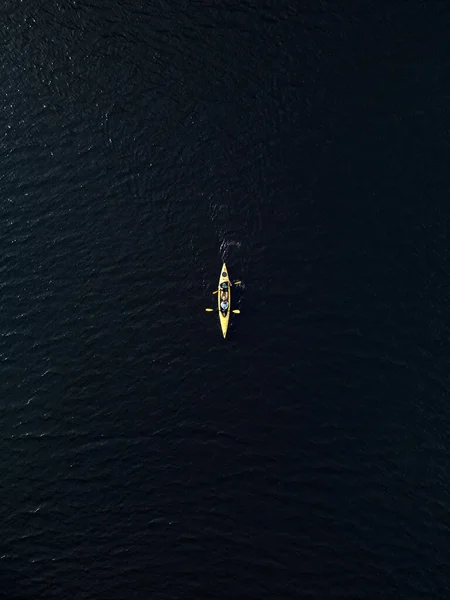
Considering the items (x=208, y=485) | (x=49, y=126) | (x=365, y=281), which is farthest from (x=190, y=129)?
(x=208, y=485)

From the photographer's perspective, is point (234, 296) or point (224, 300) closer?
point (224, 300)

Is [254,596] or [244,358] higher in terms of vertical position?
[244,358]

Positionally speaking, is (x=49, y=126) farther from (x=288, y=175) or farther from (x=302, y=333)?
(x=302, y=333)

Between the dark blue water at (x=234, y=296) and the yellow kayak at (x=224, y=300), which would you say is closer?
the dark blue water at (x=234, y=296)

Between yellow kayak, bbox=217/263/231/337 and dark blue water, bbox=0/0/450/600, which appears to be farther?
yellow kayak, bbox=217/263/231/337
